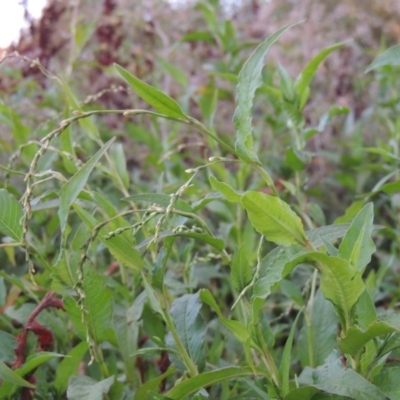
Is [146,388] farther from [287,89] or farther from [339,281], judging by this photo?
[287,89]

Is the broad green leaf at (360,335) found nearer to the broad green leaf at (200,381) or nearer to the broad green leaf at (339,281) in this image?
the broad green leaf at (339,281)

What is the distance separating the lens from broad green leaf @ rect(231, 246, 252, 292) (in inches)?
30.3

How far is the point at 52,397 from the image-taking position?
3.10 feet

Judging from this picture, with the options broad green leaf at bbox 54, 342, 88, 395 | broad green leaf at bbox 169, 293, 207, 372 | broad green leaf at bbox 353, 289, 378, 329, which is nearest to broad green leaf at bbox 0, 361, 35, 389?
broad green leaf at bbox 54, 342, 88, 395

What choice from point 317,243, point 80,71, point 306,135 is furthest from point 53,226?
point 80,71

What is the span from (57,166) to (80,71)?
925 millimetres

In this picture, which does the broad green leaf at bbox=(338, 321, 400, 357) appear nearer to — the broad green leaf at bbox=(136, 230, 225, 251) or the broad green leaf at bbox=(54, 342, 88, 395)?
the broad green leaf at bbox=(136, 230, 225, 251)

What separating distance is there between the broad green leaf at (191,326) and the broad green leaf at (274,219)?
0.22 m

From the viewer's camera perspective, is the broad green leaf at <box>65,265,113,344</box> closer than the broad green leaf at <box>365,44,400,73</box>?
Yes

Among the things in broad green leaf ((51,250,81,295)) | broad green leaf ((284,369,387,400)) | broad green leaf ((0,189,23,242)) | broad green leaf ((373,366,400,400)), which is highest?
broad green leaf ((0,189,23,242))

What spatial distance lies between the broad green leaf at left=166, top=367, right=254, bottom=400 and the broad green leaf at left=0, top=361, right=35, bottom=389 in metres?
0.19

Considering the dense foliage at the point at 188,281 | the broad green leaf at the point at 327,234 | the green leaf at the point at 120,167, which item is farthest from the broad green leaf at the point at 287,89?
the broad green leaf at the point at 327,234

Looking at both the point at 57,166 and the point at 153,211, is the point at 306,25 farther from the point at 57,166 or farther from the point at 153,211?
the point at 153,211

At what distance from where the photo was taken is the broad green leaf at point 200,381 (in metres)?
0.74
